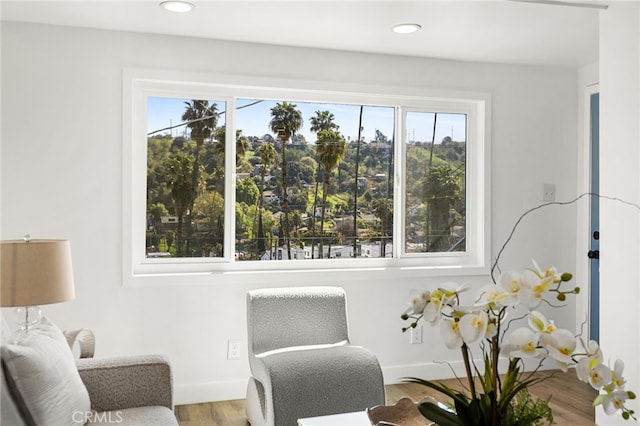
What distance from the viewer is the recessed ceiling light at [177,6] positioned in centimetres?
310

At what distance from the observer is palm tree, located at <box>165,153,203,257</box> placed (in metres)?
3.84

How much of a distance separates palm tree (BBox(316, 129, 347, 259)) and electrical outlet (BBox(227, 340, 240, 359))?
2.76 ft

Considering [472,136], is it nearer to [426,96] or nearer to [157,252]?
[426,96]

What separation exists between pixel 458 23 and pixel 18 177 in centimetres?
266

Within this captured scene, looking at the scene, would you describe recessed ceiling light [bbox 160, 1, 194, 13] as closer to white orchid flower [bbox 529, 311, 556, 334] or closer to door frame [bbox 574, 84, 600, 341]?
white orchid flower [bbox 529, 311, 556, 334]

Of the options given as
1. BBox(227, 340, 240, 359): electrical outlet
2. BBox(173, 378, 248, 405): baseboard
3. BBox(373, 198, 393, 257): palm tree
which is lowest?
BBox(173, 378, 248, 405): baseboard

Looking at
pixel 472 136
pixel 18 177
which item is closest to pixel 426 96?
pixel 472 136

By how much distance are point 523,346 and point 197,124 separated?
2909 mm

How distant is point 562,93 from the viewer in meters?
4.55

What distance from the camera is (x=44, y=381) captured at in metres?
1.96

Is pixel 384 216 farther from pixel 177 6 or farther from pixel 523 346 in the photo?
pixel 523 346

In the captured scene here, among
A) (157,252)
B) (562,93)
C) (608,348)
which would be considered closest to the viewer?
(608,348)

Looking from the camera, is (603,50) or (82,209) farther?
(82,209)

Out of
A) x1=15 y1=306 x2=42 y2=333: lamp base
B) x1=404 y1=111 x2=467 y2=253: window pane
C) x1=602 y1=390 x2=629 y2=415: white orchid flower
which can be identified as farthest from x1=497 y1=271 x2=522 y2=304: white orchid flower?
x1=404 y1=111 x2=467 y2=253: window pane
